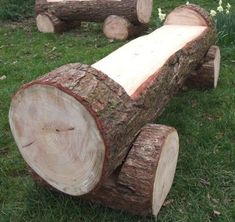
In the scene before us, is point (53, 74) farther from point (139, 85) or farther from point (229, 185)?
point (229, 185)

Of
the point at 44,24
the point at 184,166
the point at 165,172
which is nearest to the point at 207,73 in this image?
the point at 184,166

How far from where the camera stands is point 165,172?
2.96 metres

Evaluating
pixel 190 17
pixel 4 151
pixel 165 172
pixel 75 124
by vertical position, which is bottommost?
pixel 4 151

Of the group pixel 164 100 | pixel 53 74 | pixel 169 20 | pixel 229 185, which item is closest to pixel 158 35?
pixel 169 20

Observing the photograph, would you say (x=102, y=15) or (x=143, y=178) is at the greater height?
(x=143, y=178)

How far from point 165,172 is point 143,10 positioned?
15.2ft

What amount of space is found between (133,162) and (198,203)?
602 millimetres

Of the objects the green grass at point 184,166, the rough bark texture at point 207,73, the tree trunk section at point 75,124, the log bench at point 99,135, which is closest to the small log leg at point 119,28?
the green grass at point 184,166

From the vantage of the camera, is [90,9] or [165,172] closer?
[165,172]

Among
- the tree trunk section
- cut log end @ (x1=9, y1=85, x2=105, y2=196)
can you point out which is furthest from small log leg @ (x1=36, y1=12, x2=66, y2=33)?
cut log end @ (x1=9, y1=85, x2=105, y2=196)

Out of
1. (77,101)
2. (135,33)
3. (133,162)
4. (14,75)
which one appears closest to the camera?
(77,101)

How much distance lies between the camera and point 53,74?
2.57 metres

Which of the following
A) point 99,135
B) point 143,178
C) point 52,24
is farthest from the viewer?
point 52,24

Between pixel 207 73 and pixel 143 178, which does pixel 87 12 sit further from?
pixel 143 178
